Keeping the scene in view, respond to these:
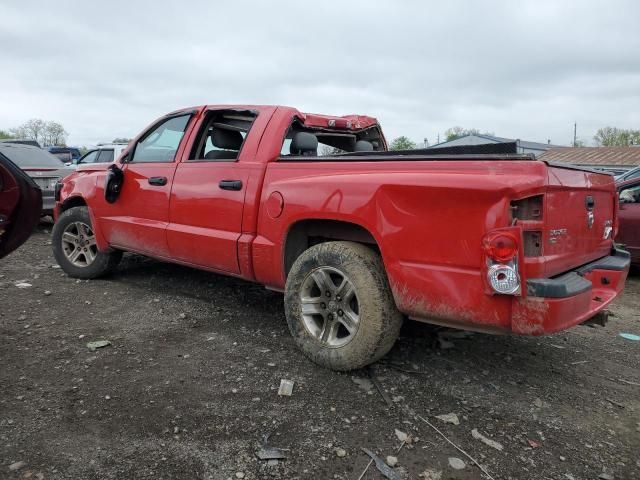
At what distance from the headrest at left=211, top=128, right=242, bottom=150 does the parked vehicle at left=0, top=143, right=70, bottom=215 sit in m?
5.26

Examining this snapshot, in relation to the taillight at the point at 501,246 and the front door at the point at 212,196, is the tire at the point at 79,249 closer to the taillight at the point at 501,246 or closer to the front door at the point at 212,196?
the front door at the point at 212,196

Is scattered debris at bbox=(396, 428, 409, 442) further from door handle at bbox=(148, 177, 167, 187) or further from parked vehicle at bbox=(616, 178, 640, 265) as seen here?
parked vehicle at bbox=(616, 178, 640, 265)

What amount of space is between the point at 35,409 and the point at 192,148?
7.90ft

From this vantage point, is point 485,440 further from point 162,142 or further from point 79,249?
point 79,249

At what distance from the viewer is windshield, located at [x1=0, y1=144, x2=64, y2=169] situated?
8.77 metres

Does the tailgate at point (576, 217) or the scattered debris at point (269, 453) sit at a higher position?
the tailgate at point (576, 217)

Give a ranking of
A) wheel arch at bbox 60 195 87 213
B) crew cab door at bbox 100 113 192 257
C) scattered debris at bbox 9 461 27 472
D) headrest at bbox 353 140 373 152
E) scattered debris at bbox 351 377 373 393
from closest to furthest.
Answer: scattered debris at bbox 9 461 27 472
scattered debris at bbox 351 377 373 393
crew cab door at bbox 100 113 192 257
headrest at bbox 353 140 373 152
wheel arch at bbox 60 195 87 213

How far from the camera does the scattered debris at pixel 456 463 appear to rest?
224cm

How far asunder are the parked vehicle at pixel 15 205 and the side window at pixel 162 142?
185 centimetres

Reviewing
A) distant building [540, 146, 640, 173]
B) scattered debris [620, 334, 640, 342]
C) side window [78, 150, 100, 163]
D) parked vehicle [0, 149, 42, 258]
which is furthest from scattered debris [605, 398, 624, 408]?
distant building [540, 146, 640, 173]

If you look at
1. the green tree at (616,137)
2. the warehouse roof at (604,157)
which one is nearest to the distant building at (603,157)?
the warehouse roof at (604,157)

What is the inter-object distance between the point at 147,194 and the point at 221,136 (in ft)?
2.94

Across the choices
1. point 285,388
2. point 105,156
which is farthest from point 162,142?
point 105,156

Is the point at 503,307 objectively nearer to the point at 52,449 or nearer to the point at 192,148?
the point at 52,449
